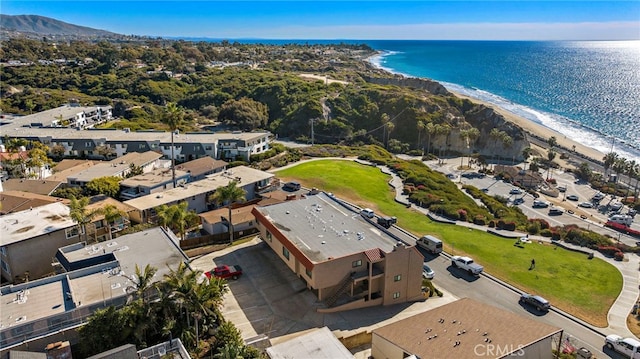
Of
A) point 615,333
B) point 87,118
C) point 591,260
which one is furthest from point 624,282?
point 87,118

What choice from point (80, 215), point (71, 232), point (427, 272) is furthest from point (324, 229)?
point (71, 232)

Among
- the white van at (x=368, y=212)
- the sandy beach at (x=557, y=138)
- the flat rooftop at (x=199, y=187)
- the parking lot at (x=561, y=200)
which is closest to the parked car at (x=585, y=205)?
the parking lot at (x=561, y=200)

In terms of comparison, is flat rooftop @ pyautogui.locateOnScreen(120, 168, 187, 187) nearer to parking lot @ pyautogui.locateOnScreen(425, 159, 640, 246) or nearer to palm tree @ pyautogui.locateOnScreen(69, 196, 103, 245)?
palm tree @ pyautogui.locateOnScreen(69, 196, 103, 245)

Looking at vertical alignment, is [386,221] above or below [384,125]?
below

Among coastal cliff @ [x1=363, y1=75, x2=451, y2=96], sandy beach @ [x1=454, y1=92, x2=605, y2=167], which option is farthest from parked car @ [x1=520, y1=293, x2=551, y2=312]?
coastal cliff @ [x1=363, y1=75, x2=451, y2=96]

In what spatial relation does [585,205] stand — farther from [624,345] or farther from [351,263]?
[351,263]

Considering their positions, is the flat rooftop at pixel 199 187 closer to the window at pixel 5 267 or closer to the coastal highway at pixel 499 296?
the window at pixel 5 267
